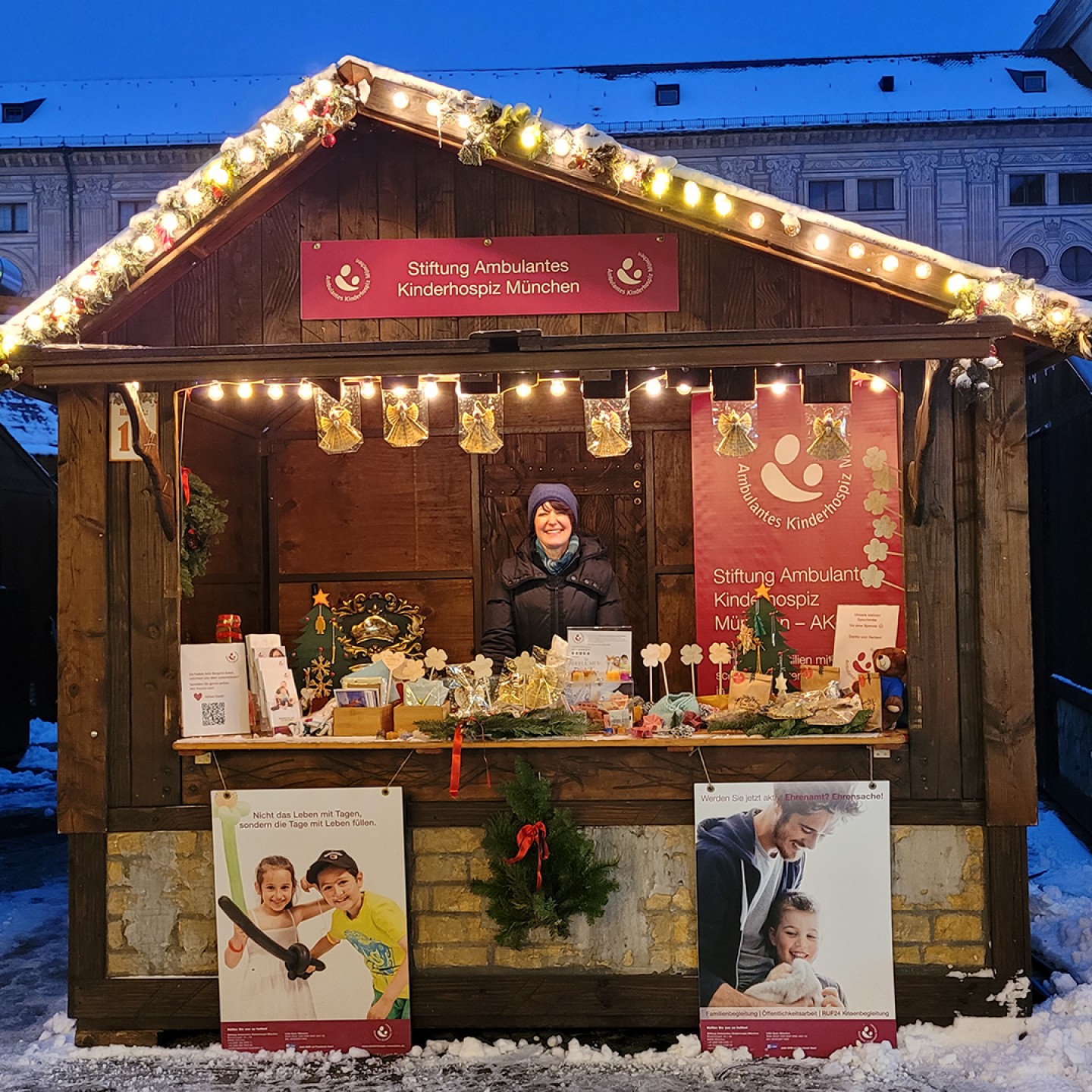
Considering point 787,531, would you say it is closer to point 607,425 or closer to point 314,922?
point 607,425

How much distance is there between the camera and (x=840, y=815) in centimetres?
466

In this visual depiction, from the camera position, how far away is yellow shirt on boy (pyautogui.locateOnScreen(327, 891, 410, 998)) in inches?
185

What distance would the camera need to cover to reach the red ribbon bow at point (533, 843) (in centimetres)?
456

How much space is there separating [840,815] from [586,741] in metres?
1.15

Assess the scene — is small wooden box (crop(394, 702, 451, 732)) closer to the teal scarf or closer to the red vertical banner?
the teal scarf

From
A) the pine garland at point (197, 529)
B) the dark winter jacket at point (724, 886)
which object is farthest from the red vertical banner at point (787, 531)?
the pine garland at point (197, 529)

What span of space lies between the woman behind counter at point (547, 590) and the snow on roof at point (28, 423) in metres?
8.86

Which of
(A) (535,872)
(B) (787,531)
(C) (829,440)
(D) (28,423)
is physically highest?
(D) (28,423)

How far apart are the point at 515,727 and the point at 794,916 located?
1460mm

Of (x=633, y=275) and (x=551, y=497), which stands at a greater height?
(x=633, y=275)

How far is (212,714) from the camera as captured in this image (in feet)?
16.3

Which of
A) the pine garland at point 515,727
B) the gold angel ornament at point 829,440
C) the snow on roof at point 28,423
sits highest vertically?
the snow on roof at point 28,423

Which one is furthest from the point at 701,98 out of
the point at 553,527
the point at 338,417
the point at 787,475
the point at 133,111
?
the point at 338,417

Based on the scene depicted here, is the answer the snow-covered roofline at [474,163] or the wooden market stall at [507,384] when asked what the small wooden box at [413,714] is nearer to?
the wooden market stall at [507,384]
